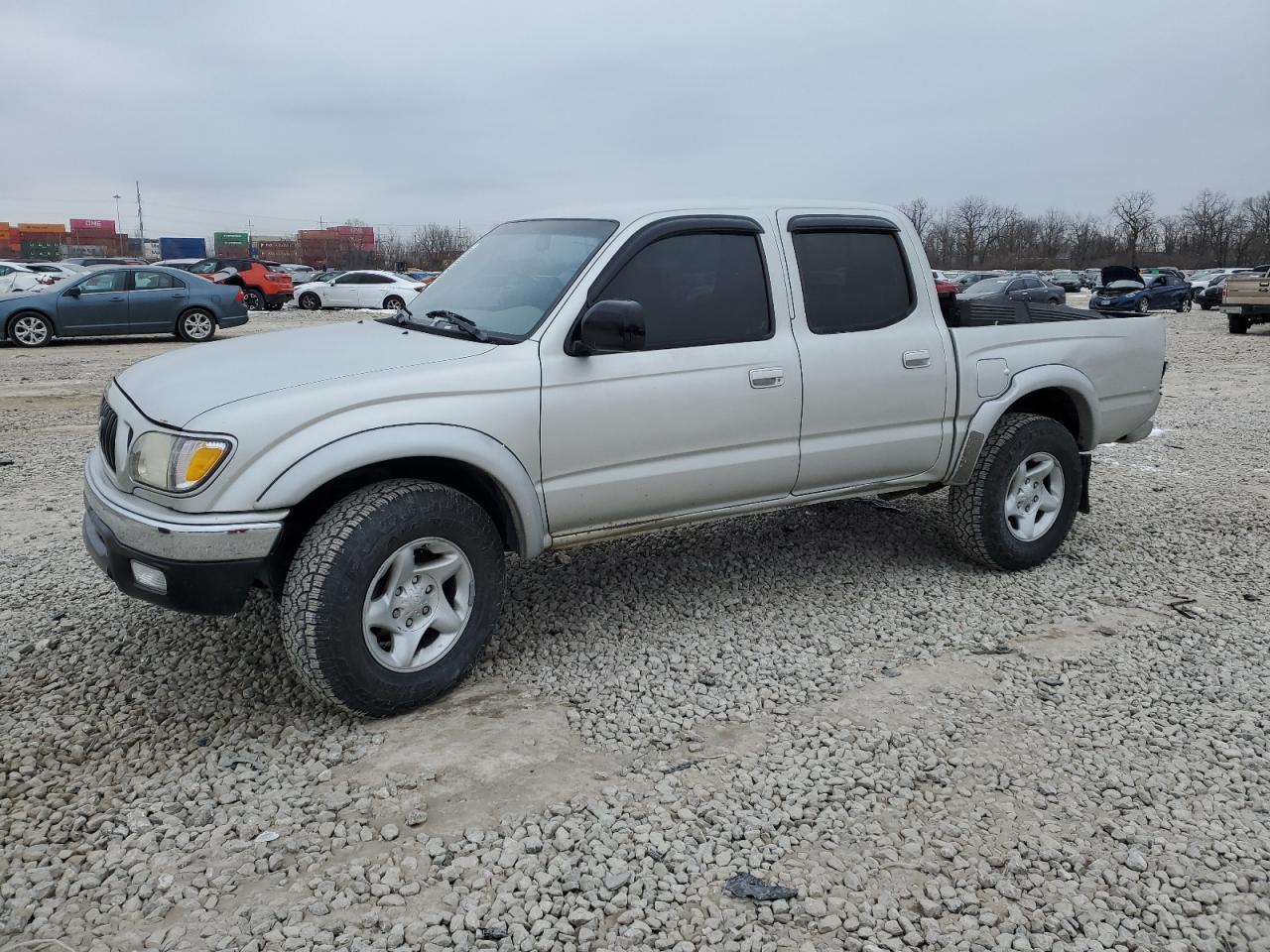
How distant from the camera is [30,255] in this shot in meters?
87.7

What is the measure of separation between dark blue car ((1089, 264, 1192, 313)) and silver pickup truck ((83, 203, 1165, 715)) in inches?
1016

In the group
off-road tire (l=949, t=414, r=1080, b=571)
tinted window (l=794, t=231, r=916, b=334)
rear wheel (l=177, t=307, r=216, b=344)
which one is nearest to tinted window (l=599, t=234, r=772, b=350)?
tinted window (l=794, t=231, r=916, b=334)

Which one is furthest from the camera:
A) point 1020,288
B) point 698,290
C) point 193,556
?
point 1020,288

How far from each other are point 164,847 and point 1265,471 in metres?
8.26

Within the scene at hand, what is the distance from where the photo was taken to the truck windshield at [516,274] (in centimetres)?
414

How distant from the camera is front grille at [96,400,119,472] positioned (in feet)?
12.5

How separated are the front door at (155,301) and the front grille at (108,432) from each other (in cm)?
1556

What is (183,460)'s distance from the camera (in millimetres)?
3355

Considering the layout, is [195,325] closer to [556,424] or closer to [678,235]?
[678,235]

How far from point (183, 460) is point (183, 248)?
347ft

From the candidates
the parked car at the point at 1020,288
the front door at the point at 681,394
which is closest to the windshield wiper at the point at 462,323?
the front door at the point at 681,394

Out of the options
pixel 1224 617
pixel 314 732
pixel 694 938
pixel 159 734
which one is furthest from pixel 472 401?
pixel 1224 617

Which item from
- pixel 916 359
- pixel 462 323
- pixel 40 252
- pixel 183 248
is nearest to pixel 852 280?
pixel 916 359

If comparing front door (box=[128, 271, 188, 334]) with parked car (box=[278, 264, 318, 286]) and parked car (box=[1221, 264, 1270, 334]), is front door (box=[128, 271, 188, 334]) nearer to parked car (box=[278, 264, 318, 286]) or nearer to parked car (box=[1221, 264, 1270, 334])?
parked car (box=[278, 264, 318, 286])
